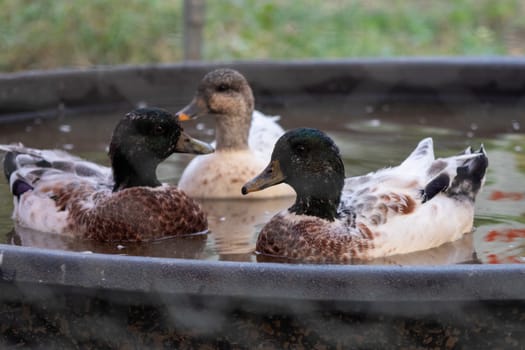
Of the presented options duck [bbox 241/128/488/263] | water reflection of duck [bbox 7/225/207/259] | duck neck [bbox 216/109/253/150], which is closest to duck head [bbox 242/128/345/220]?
duck [bbox 241/128/488/263]

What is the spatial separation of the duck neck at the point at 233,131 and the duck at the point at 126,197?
1.07 metres

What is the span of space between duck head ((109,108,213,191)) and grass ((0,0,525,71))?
4801 millimetres

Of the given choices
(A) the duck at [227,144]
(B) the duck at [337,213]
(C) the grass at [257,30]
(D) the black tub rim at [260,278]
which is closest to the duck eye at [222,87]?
(A) the duck at [227,144]

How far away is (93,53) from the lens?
10219mm

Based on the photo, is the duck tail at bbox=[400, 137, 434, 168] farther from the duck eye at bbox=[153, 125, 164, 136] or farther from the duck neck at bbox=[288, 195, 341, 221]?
the duck eye at bbox=[153, 125, 164, 136]

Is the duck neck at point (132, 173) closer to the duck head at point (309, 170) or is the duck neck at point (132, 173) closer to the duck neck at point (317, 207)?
the duck head at point (309, 170)

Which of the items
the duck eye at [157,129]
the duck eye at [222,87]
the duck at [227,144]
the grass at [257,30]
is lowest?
the grass at [257,30]

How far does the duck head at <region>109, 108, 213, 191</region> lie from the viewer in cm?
540

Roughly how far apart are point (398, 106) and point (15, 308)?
473 cm

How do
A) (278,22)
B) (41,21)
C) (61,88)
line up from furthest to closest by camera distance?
(278,22) → (41,21) → (61,88)

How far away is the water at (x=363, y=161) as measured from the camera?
16.8ft

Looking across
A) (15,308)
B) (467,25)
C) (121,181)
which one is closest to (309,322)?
(15,308)

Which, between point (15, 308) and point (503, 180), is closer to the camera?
point (15, 308)

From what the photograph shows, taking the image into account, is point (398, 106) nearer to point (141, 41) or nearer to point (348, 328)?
point (141, 41)
